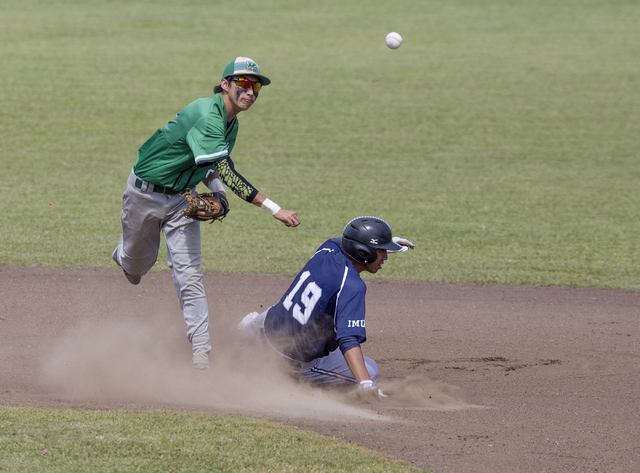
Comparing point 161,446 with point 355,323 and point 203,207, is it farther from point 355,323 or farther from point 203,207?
point 203,207

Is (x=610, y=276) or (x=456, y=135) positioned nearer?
(x=610, y=276)

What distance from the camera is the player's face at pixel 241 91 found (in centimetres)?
550

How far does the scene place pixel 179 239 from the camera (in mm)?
5750

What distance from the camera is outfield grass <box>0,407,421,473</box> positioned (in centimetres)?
396

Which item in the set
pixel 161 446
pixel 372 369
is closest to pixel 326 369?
pixel 372 369

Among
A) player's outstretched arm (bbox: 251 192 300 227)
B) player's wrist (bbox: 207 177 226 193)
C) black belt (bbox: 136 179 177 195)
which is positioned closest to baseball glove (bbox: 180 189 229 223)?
black belt (bbox: 136 179 177 195)

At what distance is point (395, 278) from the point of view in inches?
341

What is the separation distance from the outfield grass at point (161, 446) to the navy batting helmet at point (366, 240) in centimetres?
127

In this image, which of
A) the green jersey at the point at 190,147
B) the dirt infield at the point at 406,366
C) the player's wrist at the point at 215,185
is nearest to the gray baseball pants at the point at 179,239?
the green jersey at the point at 190,147

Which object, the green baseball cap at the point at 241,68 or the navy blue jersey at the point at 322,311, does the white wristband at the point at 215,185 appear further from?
the navy blue jersey at the point at 322,311

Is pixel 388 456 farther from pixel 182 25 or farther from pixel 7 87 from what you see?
pixel 182 25

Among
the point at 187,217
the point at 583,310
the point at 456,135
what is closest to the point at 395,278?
the point at 583,310

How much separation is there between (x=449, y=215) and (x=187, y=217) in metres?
6.03

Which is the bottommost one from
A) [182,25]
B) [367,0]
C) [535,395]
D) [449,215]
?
[535,395]
